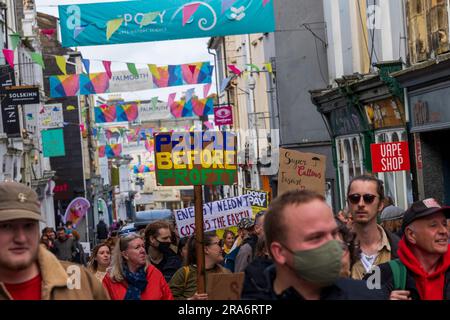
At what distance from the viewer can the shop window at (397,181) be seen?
802 inches

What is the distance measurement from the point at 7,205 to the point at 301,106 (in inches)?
1114

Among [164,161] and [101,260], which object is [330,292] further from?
[101,260]

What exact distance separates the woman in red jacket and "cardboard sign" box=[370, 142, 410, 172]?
382 inches

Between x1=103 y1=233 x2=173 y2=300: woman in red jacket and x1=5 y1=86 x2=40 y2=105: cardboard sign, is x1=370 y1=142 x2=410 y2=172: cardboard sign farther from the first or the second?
x1=5 y1=86 x2=40 y2=105: cardboard sign

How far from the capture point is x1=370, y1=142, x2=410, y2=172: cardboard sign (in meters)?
18.0

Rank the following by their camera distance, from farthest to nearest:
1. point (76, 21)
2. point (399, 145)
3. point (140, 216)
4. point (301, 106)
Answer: point (140, 216)
point (301, 106)
point (76, 21)
point (399, 145)

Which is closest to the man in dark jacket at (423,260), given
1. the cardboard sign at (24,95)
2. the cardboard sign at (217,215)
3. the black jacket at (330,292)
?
the black jacket at (330,292)

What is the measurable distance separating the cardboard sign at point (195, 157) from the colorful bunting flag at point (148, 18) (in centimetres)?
1090

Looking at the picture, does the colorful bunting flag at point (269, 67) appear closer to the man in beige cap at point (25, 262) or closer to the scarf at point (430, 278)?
the scarf at point (430, 278)

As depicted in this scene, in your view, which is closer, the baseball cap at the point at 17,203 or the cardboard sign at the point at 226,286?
the baseball cap at the point at 17,203

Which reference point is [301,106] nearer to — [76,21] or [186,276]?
[76,21]

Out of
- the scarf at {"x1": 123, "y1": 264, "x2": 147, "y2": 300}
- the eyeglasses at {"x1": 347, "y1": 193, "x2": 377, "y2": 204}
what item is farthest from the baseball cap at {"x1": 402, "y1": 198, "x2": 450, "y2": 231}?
the scarf at {"x1": 123, "y1": 264, "x2": 147, "y2": 300}

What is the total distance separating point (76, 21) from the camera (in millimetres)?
21016
